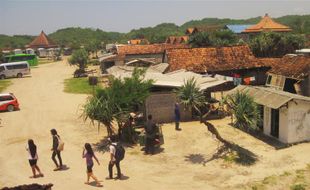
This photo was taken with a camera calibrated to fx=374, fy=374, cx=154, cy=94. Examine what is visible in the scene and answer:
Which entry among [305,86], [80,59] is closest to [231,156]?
[305,86]

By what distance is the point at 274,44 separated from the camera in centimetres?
4291

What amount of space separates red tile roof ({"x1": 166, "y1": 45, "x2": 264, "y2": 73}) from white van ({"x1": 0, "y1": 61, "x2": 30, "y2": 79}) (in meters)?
26.5

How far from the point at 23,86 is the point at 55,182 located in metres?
30.8

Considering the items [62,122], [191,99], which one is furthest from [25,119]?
[191,99]

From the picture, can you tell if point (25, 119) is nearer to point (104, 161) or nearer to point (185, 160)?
point (104, 161)

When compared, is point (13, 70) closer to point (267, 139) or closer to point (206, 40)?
point (206, 40)

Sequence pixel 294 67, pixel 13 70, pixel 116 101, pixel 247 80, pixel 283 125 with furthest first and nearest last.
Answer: pixel 13 70 → pixel 247 80 → pixel 294 67 → pixel 116 101 → pixel 283 125

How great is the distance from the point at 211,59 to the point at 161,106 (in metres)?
12.8

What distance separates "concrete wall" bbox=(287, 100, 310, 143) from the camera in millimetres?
17562

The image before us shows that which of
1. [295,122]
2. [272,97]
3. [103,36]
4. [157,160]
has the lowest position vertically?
[157,160]

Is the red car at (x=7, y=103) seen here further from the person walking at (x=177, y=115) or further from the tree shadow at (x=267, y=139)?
the tree shadow at (x=267, y=139)

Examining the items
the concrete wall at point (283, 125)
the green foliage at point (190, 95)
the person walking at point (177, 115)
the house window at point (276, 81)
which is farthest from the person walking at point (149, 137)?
the house window at point (276, 81)

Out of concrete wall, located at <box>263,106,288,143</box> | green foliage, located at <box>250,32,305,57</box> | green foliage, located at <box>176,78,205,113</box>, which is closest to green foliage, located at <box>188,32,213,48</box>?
green foliage, located at <box>250,32,305,57</box>

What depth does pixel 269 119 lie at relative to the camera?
19.2m
